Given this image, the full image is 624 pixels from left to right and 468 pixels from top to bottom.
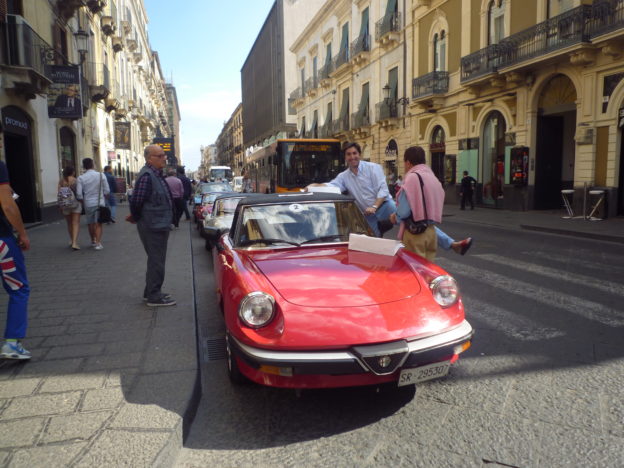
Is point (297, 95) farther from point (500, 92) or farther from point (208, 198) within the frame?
point (208, 198)

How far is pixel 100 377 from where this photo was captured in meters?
3.44

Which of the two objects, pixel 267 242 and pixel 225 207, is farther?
pixel 225 207

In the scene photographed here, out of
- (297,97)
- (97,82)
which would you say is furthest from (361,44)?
(297,97)

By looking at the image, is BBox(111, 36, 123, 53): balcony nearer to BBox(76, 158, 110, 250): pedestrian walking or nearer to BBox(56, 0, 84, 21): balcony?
BBox(56, 0, 84, 21): balcony

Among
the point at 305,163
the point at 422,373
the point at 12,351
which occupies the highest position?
the point at 305,163

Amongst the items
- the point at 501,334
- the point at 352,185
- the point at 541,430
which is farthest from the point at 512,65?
the point at 541,430

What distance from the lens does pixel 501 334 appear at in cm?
444

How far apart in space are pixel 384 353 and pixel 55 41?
1900 cm

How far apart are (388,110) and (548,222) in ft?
53.7

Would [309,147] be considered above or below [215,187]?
above

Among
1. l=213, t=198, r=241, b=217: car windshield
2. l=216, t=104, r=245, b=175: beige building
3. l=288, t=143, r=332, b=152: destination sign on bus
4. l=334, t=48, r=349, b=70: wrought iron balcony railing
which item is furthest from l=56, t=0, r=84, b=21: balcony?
l=216, t=104, r=245, b=175: beige building

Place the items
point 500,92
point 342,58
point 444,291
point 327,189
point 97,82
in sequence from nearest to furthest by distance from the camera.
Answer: point 444,291, point 327,189, point 500,92, point 97,82, point 342,58

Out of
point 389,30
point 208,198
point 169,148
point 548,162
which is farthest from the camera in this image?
point 169,148

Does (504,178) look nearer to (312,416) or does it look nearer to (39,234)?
(39,234)
